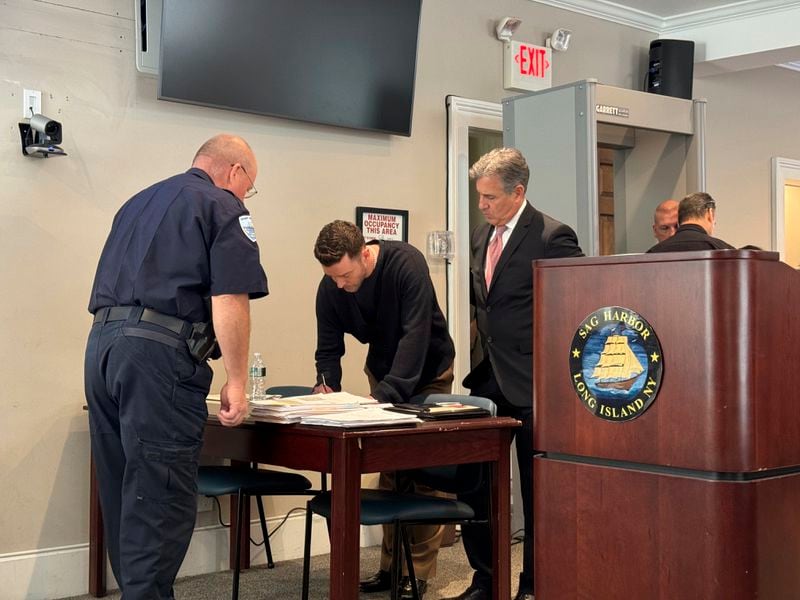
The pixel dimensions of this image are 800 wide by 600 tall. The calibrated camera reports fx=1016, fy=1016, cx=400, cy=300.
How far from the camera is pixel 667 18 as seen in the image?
19.9 feet

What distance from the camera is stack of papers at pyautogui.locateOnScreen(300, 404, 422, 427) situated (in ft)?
9.63

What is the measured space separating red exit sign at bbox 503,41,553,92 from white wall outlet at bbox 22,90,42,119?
2.52 metres

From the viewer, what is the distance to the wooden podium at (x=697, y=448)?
4.93 ft

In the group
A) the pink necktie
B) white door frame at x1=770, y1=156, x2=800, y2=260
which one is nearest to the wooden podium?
the pink necktie

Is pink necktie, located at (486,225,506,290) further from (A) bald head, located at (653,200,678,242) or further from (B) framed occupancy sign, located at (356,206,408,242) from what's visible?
(A) bald head, located at (653,200,678,242)

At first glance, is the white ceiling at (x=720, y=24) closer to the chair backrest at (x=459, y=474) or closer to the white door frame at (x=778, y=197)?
the white door frame at (x=778, y=197)

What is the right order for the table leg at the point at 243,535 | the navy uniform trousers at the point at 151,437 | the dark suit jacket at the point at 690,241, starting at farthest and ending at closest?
the table leg at the point at 243,535, the dark suit jacket at the point at 690,241, the navy uniform trousers at the point at 151,437

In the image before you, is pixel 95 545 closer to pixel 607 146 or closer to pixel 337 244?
pixel 337 244

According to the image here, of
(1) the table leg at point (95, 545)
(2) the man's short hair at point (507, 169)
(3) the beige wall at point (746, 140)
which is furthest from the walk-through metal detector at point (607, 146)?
(1) the table leg at point (95, 545)

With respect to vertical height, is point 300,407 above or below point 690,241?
below

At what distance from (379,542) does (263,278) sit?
2.36m

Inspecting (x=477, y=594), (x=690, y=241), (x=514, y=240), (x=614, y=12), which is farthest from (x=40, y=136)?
(x=614, y=12)

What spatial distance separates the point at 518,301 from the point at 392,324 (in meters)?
0.48

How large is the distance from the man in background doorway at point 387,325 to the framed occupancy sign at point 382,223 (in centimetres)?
111
